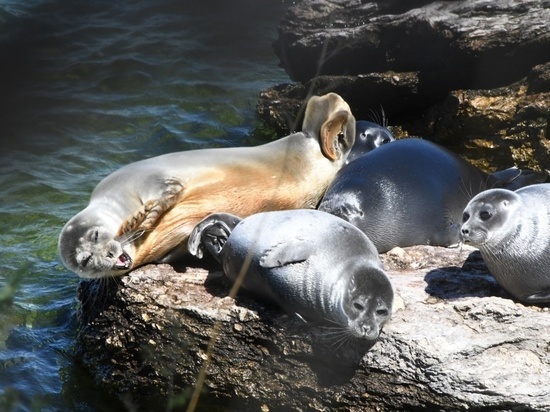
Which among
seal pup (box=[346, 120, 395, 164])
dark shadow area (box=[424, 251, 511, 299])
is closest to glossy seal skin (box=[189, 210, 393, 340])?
dark shadow area (box=[424, 251, 511, 299])

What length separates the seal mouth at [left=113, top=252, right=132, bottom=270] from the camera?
17.8 ft

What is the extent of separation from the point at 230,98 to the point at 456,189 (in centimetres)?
433

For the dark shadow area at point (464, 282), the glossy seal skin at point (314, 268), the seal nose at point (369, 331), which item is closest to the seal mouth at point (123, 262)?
the glossy seal skin at point (314, 268)

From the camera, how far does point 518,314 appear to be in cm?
482

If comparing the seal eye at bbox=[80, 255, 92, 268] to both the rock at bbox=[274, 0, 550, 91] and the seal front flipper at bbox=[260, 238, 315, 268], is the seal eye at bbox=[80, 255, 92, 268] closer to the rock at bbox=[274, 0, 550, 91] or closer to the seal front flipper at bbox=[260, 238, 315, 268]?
the seal front flipper at bbox=[260, 238, 315, 268]

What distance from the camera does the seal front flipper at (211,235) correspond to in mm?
5570

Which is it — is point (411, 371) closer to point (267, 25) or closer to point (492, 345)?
point (492, 345)

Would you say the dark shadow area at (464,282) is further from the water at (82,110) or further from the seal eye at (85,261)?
the water at (82,110)

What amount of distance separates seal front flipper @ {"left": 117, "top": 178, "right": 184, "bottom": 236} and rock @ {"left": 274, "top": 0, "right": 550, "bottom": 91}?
3.10 metres

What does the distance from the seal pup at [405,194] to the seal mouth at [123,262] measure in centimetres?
→ 130

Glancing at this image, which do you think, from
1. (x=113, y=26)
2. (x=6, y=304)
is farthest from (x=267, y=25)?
(x=6, y=304)

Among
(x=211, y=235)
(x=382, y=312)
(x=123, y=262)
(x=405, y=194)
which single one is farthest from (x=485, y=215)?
(x=123, y=262)

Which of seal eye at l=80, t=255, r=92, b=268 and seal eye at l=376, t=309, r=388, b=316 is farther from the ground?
seal eye at l=376, t=309, r=388, b=316

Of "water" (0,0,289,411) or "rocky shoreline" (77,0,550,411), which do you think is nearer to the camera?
"rocky shoreline" (77,0,550,411)
